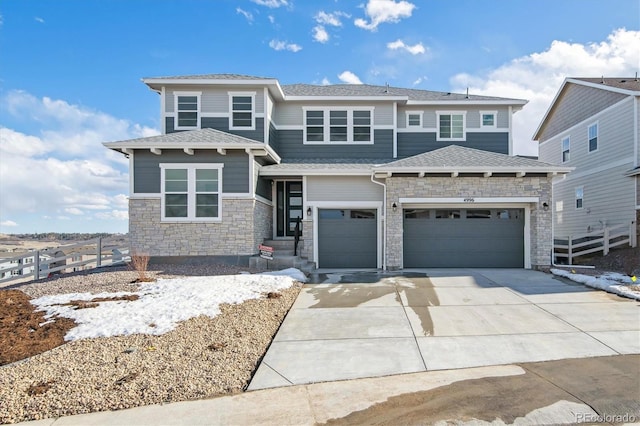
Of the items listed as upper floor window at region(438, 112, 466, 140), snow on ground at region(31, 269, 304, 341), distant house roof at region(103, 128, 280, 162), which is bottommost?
snow on ground at region(31, 269, 304, 341)

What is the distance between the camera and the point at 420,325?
6559mm

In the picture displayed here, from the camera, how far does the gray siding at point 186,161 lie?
12531mm

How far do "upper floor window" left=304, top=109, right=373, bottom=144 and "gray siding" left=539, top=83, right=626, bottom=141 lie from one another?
10612mm

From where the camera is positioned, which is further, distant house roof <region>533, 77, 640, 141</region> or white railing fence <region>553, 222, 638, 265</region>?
distant house roof <region>533, 77, 640, 141</region>

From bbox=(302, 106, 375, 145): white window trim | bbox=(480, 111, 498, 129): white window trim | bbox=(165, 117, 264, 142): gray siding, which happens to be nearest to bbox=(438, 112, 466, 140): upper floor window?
bbox=(480, 111, 498, 129): white window trim

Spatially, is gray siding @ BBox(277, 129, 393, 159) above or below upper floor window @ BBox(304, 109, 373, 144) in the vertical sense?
below

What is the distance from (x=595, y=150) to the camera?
17.7m

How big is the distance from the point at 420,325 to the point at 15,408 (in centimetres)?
547

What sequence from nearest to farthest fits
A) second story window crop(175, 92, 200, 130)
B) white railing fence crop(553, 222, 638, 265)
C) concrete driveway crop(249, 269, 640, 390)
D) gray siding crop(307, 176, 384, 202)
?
concrete driveway crop(249, 269, 640, 390) < gray siding crop(307, 176, 384, 202) < second story window crop(175, 92, 200, 130) < white railing fence crop(553, 222, 638, 265)

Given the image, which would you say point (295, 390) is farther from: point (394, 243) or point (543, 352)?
point (394, 243)

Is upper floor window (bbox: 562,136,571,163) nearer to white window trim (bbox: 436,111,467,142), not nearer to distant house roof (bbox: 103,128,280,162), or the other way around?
white window trim (bbox: 436,111,467,142)

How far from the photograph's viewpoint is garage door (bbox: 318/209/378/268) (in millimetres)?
13375

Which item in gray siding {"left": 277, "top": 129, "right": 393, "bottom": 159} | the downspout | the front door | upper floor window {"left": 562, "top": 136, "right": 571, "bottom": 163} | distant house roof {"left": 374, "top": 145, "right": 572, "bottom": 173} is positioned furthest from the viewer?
upper floor window {"left": 562, "top": 136, "right": 571, "bottom": 163}

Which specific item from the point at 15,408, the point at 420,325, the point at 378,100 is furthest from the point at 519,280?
the point at 15,408
